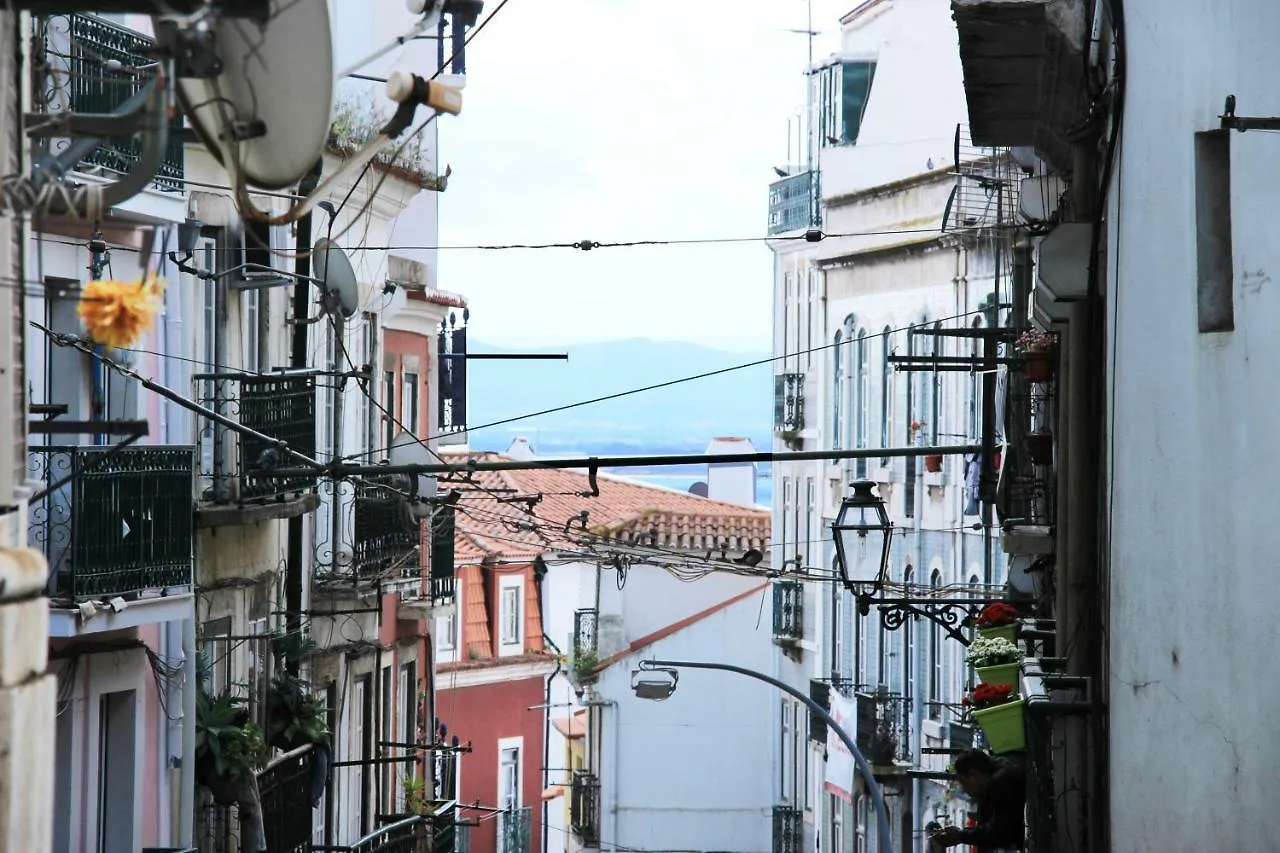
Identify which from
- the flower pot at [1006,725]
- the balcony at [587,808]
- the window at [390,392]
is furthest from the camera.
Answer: the balcony at [587,808]

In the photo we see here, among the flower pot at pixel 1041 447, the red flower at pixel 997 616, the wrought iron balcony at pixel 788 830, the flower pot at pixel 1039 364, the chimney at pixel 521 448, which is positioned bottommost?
the wrought iron balcony at pixel 788 830

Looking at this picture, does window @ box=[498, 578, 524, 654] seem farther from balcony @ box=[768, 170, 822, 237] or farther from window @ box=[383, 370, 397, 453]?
window @ box=[383, 370, 397, 453]

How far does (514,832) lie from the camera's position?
4550 cm

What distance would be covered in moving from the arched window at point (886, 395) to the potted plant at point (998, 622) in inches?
708

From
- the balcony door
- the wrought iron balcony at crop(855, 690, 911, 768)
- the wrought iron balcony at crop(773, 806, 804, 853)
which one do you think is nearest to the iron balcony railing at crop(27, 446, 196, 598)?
the balcony door

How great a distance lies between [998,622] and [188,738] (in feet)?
24.3

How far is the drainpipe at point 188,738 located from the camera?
64.1ft

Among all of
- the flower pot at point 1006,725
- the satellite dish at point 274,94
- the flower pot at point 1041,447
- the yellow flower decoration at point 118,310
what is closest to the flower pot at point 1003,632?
the flower pot at point 1041,447

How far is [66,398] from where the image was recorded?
17.7 meters

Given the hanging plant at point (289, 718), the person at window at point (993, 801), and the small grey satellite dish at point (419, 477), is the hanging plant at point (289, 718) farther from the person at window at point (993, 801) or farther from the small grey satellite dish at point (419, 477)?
the person at window at point (993, 801)

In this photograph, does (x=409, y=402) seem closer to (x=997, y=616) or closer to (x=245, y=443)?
(x=245, y=443)

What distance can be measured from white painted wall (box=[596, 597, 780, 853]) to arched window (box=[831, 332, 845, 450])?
481 inches

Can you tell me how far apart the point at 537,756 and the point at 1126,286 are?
38289 mm

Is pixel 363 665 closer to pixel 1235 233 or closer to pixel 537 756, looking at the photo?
pixel 1235 233
